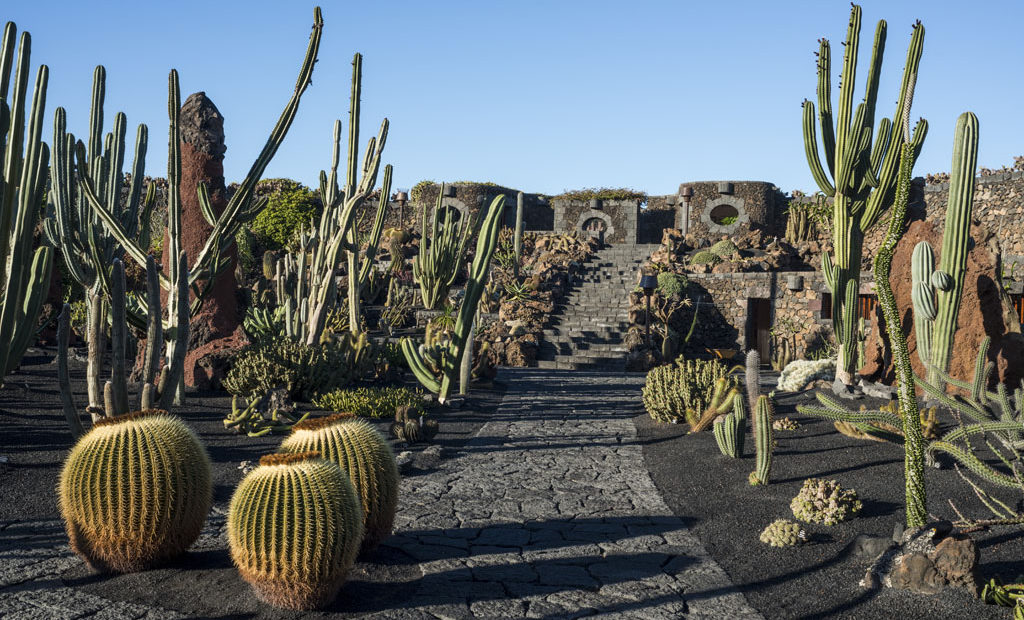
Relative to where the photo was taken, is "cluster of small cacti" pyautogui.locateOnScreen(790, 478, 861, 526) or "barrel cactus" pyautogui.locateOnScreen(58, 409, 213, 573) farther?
"cluster of small cacti" pyautogui.locateOnScreen(790, 478, 861, 526)

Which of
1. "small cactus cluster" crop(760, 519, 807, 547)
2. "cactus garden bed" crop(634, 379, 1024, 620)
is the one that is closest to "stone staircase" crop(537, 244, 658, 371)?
"cactus garden bed" crop(634, 379, 1024, 620)

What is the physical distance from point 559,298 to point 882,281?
53.3 ft

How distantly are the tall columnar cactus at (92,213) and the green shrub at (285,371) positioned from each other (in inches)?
50.7

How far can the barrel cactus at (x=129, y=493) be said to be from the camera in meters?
4.08

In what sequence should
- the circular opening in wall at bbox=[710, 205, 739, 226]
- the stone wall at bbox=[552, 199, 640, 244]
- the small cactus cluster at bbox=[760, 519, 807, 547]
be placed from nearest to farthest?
the small cactus cluster at bbox=[760, 519, 807, 547] < the circular opening in wall at bbox=[710, 205, 739, 226] < the stone wall at bbox=[552, 199, 640, 244]

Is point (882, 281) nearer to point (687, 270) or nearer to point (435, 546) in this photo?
point (435, 546)

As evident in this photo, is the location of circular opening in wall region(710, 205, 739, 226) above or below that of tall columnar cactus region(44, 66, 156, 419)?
above

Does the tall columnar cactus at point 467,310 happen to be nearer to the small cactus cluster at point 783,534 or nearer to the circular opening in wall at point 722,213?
the small cactus cluster at point 783,534

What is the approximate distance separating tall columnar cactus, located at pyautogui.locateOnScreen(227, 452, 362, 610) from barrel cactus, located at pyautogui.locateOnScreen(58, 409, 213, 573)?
1.77 feet

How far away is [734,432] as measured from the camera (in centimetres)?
702

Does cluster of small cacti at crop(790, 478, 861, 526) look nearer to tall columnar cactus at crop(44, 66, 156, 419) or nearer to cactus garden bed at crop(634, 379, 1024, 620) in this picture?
cactus garden bed at crop(634, 379, 1024, 620)

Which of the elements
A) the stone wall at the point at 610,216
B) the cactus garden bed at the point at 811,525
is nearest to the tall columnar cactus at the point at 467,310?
the cactus garden bed at the point at 811,525

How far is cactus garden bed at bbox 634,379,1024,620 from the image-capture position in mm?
4098

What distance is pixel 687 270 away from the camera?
826 inches
